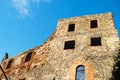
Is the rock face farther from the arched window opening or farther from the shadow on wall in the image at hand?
the shadow on wall

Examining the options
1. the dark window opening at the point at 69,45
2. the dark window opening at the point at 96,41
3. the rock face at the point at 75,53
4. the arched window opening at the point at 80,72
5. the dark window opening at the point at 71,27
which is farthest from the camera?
the dark window opening at the point at 71,27

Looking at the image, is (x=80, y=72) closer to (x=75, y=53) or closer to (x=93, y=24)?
(x=75, y=53)

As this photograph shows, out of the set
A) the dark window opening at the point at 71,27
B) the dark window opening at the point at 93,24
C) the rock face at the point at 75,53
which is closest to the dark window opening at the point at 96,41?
the rock face at the point at 75,53

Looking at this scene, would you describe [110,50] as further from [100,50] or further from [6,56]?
[6,56]

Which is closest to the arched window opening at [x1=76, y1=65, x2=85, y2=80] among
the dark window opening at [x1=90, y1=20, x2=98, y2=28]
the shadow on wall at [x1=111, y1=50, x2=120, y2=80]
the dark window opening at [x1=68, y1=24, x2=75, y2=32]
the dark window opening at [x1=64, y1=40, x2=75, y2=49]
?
the dark window opening at [x1=64, y1=40, x2=75, y2=49]

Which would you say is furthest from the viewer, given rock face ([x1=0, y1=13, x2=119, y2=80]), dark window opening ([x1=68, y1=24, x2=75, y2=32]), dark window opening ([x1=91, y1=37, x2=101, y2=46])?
dark window opening ([x1=68, y1=24, x2=75, y2=32])

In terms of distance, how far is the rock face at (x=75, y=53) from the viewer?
17688 millimetres

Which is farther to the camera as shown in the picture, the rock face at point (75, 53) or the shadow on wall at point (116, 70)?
the rock face at point (75, 53)

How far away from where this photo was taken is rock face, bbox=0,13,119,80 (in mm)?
17688

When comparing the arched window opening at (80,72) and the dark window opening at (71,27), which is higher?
the dark window opening at (71,27)

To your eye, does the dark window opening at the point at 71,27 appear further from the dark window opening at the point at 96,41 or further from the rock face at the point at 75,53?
the dark window opening at the point at 96,41

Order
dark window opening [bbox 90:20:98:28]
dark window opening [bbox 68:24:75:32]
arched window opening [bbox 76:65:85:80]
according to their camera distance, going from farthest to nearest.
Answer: dark window opening [bbox 68:24:75:32]
dark window opening [bbox 90:20:98:28]
arched window opening [bbox 76:65:85:80]

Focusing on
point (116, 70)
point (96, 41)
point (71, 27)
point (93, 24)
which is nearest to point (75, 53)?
point (96, 41)

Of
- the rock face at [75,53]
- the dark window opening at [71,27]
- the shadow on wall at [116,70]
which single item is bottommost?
the shadow on wall at [116,70]
